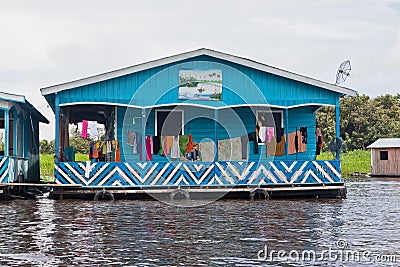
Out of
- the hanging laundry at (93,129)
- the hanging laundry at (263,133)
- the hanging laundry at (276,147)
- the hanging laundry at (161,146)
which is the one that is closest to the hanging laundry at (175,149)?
the hanging laundry at (161,146)

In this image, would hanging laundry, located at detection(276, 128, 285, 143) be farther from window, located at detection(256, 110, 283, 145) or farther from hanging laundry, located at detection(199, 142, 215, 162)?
hanging laundry, located at detection(199, 142, 215, 162)

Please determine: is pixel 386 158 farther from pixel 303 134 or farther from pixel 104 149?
pixel 104 149

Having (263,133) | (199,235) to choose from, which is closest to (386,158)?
(263,133)

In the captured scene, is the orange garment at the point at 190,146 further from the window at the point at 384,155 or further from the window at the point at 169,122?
the window at the point at 384,155

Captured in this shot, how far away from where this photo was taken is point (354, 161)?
47.9 meters

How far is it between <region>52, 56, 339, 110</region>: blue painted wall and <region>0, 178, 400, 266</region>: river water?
4292mm

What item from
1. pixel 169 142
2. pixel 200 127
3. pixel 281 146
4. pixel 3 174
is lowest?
pixel 3 174

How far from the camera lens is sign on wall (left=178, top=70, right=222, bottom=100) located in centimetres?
2117

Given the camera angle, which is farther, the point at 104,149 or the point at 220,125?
the point at 220,125

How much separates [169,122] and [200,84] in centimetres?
185

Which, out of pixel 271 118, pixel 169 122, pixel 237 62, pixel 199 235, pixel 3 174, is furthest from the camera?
pixel 271 118

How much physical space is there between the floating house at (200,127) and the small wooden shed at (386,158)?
66.1ft

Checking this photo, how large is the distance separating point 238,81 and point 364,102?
3480cm

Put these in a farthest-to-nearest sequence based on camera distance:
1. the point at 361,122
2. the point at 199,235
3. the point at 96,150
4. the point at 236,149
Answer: the point at 361,122 < the point at 236,149 < the point at 96,150 < the point at 199,235
